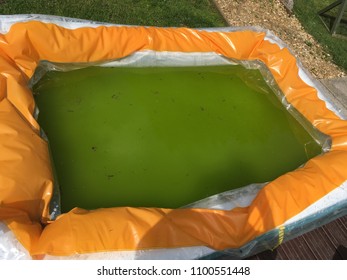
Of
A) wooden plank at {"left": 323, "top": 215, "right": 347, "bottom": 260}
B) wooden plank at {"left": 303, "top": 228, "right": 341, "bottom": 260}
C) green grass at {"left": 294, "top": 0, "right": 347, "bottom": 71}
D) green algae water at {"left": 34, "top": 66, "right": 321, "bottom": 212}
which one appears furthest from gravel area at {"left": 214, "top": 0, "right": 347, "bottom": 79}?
wooden plank at {"left": 303, "top": 228, "right": 341, "bottom": 260}

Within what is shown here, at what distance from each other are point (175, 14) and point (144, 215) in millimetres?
2663

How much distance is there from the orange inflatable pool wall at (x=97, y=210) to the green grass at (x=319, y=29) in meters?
1.38

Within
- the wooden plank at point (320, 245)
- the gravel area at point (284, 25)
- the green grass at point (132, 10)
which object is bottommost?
the wooden plank at point (320, 245)

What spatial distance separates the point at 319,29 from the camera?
415 centimetres

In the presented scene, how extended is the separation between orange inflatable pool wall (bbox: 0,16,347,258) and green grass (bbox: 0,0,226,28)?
82cm

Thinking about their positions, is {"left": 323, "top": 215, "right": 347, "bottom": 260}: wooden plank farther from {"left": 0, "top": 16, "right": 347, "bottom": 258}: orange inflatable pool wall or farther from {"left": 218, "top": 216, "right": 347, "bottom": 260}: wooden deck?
{"left": 0, "top": 16, "right": 347, "bottom": 258}: orange inflatable pool wall

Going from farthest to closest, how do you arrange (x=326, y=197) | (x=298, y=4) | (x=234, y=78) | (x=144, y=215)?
(x=298, y=4), (x=234, y=78), (x=326, y=197), (x=144, y=215)

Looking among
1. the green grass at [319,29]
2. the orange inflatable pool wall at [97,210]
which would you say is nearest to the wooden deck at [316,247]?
the orange inflatable pool wall at [97,210]

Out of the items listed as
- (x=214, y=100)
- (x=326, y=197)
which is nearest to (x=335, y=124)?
(x=326, y=197)

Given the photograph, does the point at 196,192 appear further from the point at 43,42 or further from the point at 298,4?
the point at 298,4

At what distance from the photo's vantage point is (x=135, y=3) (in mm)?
3713

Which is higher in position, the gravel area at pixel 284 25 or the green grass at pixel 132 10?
the gravel area at pixel 284 25

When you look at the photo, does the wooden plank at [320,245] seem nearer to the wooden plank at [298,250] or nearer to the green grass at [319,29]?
the wooden plank at [298,250]

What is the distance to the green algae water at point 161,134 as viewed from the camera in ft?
7.25
